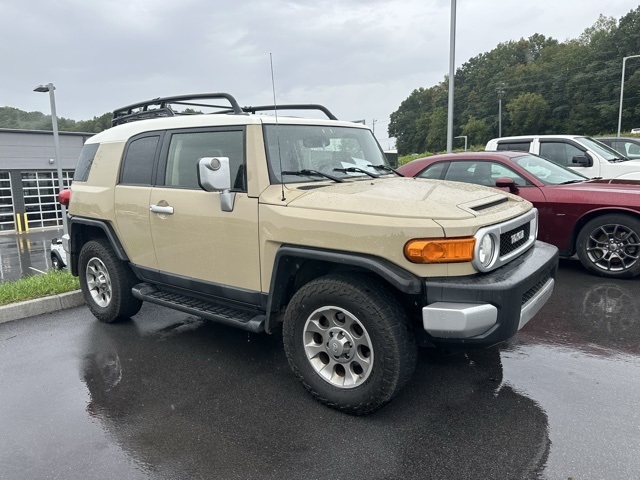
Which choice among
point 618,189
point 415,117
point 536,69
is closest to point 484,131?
point 536,69

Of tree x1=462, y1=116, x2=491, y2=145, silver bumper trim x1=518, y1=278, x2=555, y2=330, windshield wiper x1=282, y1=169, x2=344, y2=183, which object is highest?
tree x1=462, y1=116, x2=491, y2=145

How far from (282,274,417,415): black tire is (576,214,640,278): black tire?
4.28 meters

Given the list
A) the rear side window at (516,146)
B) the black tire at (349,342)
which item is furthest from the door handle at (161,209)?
the rear side window at (516,146)

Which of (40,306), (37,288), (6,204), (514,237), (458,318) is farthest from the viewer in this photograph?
(6,204)

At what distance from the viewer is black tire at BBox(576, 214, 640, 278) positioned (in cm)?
590

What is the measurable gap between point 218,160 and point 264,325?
1.21 metres

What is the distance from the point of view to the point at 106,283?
4980 mm

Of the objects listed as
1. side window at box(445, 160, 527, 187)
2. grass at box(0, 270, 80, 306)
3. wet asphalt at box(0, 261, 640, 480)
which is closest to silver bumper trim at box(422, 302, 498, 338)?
wet asphalt at box(0, 261, 640, 480)

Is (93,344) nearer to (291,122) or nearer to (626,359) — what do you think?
(291,122)

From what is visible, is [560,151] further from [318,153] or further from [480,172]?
[318,153]

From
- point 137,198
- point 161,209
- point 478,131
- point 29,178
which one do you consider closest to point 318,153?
point 161,209

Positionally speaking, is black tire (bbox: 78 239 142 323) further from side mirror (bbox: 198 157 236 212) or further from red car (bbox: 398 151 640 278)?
red car (bbox: 398 151 640 278)

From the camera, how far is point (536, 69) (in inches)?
3009

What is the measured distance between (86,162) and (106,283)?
1.31m
